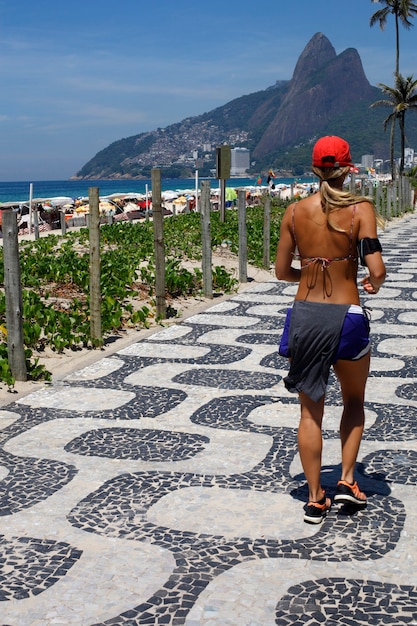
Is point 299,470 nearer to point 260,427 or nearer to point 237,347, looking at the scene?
point 260,427

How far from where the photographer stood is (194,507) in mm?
3727

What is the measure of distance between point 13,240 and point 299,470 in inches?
118

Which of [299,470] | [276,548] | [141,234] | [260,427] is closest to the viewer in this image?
[276,548]

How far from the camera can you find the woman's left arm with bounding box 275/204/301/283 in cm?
349

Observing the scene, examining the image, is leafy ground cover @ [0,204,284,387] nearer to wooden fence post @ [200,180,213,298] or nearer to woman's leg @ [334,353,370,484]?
wooden fence post @ [200,180,213,298]

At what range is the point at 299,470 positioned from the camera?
422 centimetres

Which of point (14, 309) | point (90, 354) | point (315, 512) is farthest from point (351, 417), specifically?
point (90, 354)

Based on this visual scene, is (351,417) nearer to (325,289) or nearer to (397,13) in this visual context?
(325,289)

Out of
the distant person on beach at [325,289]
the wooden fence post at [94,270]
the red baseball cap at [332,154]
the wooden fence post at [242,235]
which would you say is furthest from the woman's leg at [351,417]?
the wooden fence post at [242,235]

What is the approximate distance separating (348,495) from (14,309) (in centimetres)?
339

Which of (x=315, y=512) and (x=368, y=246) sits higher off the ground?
(x=368, y=246)

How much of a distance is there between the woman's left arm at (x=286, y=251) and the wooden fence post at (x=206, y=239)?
6.69m

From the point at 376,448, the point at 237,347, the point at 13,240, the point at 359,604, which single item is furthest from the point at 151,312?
the point at 359,604

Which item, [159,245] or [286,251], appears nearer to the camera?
[286,251]
